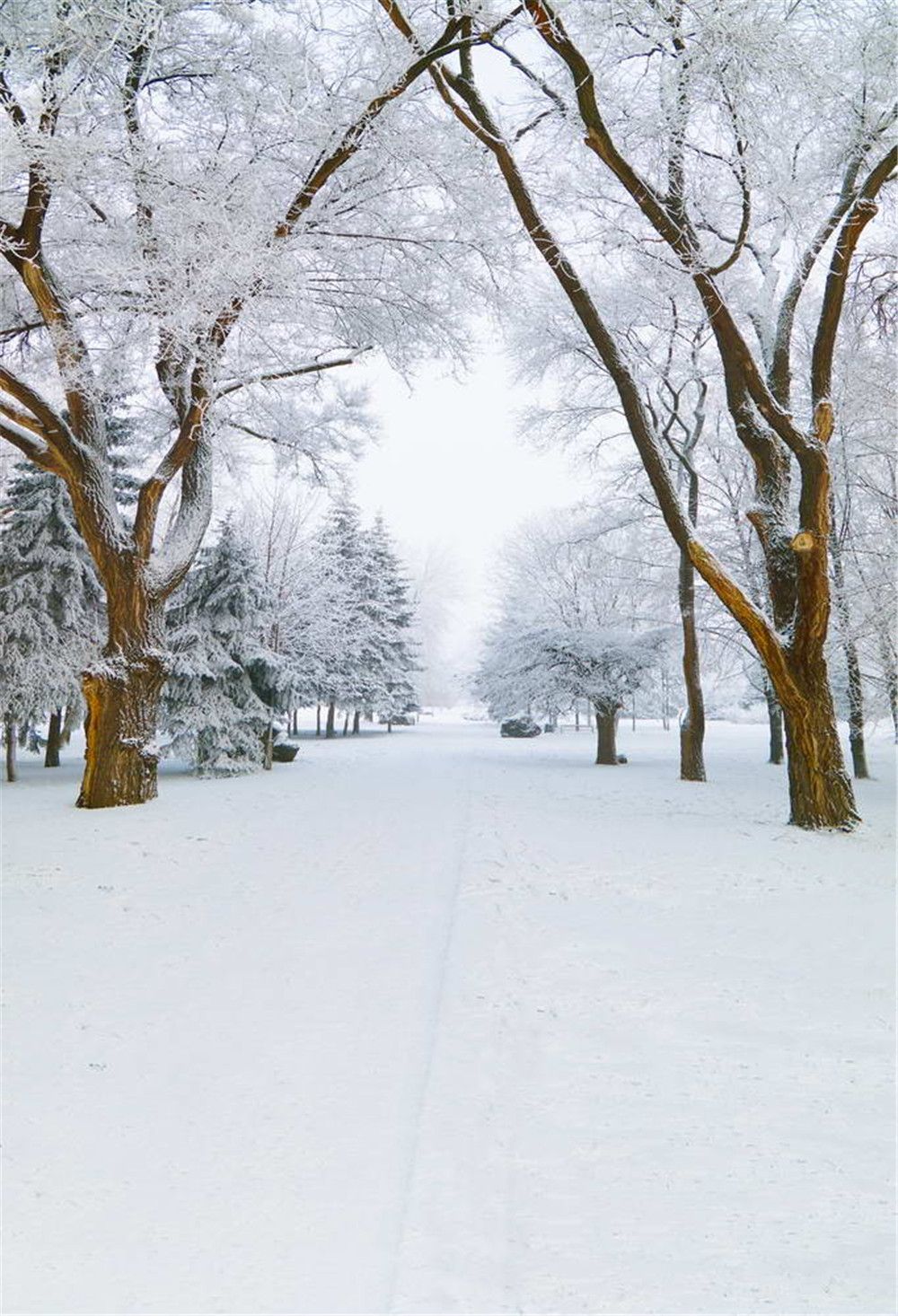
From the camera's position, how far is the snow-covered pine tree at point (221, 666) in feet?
50.6

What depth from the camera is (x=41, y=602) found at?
14.3 metres

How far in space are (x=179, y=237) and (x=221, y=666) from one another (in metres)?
10.7

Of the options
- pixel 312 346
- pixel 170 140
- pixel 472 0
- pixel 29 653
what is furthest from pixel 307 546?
pixel 472 0

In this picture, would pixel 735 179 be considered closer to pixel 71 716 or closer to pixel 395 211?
pixel 395 211

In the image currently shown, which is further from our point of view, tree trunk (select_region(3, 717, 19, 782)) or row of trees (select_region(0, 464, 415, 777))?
tree trunk (select_region(3, 717, 19, 782))

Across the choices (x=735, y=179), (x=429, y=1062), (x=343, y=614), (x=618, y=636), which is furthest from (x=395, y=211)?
(x=343, y=614)

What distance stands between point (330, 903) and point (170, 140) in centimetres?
667

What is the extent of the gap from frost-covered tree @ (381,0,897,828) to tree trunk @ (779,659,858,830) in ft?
0.07

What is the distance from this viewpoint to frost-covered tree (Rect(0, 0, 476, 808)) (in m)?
5.84

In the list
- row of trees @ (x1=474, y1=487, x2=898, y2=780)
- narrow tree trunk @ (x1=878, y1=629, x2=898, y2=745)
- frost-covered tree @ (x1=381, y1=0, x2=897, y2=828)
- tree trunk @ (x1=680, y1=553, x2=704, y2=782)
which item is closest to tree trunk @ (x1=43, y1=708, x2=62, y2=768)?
row of trees @ (x1=474, y1=487, x2=898, y2=780)

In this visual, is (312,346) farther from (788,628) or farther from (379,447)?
(788,628)

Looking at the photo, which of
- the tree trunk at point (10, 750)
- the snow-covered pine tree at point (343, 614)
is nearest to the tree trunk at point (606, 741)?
the snow-covered pine tree at point (343, 614)

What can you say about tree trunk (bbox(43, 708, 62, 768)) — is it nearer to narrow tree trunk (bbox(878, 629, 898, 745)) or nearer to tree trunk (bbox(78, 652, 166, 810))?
tree trunk (bbox(78, 652, 166, 810))

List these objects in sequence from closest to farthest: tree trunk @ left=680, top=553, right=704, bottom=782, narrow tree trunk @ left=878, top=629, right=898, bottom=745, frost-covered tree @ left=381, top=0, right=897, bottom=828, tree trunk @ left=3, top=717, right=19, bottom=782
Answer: frost-covered tree @ left=381, top=0, right=897, bottom=828
narrow tree trunk @ left=878, top=629, right=898, bottom=745
tree trunk @ left=3, top=717, right=19, bottom=782
tree trunk @ left=680, top=553, right=704, bottom=782
